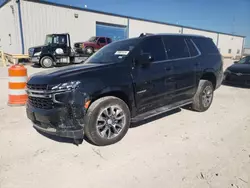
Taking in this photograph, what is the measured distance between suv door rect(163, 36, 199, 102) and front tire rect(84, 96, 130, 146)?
1.46 m

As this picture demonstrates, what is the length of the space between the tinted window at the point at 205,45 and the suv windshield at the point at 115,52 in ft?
6.33

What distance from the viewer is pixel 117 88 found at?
10.4 ft

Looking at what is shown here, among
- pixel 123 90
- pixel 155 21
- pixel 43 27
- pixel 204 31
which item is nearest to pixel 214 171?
pixel 123 90

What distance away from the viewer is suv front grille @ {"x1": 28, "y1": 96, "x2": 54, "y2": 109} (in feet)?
9.34

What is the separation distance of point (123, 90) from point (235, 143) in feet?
7.12

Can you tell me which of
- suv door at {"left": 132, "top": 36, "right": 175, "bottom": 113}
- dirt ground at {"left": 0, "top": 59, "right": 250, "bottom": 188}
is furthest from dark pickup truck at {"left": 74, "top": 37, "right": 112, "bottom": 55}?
suv door at {"left": 132, "top": 36, "right": 175, "bottom": 113}

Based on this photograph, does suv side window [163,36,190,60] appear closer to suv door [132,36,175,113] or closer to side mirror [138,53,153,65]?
suv door [132,36,175,113]

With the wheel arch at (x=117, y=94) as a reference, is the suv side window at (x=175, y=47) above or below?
above

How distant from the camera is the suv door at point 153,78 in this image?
11.4 feet

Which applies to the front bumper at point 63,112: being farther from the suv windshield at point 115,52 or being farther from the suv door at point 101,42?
the suv door at point 101,42

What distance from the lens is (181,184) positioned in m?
2.32

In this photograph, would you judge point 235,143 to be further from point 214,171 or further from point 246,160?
point 214,171

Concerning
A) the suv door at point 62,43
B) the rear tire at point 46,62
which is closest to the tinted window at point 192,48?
the suv door at point 62,43

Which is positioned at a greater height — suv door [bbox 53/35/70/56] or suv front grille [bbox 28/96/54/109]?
suv door [bbox 53/35/70/56]
